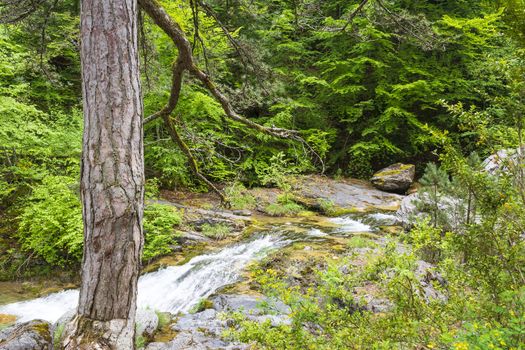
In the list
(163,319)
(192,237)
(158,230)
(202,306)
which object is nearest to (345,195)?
(192,237)

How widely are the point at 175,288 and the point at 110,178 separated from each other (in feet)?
18.3

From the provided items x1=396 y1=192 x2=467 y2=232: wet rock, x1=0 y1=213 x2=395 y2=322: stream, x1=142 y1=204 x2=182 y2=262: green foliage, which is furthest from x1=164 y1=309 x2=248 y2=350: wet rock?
x1=396 y1=192 x2=467 y2=232: wet rock

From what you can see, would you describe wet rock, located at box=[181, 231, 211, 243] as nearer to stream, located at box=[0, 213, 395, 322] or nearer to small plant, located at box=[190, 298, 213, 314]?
stream, located at box=[0, 213, 395, 322]

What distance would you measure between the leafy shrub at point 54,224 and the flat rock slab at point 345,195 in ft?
24.3

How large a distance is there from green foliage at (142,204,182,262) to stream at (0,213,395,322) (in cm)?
59

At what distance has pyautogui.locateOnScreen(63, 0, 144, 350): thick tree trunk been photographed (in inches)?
70.4

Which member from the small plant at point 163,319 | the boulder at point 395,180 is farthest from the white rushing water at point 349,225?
the small plant at point 163,319

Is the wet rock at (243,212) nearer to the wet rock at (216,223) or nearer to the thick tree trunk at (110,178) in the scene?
the wet rock at (216,223)

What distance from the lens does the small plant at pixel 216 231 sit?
9055 mm

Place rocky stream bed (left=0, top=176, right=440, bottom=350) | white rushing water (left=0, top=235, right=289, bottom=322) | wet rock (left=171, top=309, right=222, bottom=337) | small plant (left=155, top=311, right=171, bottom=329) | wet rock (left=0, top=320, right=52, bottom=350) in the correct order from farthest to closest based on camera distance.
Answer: white rushing water (left=0, top=235, right=289, bottom=322) → small plant (left=155, top=311, right=171, bottom=329) → wet rock (left=171, top=309, right=222, bottom=337) → rocky stream bed (left=0, top=176, right=440, bottom=350) → wet rock (left=0, top=320, right=52, bottom=350)

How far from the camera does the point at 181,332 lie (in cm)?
505

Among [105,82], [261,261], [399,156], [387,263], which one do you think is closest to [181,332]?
[261,261]

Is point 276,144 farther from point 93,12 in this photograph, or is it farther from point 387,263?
point 93,12

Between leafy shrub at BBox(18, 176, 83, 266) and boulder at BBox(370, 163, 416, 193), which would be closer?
leafy shrub at BBox(18, 176, 83, 266)
